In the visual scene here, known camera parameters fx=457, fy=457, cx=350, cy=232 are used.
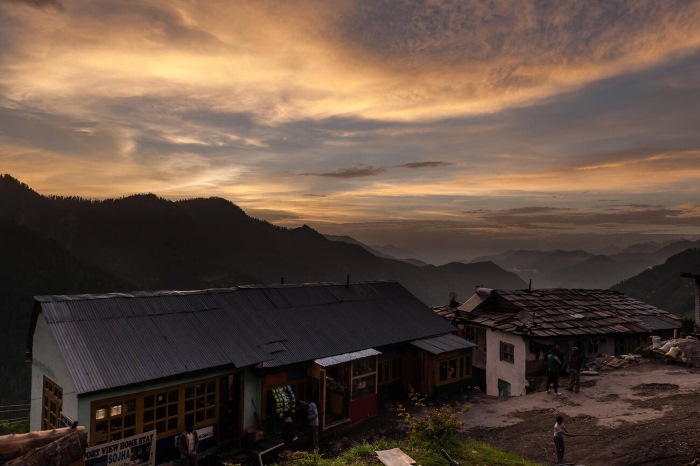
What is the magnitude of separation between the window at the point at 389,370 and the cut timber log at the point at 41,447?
17.7 meters

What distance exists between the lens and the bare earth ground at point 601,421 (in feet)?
54.7

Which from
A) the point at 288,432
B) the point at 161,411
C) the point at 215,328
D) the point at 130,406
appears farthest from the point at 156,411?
the point at 288,432

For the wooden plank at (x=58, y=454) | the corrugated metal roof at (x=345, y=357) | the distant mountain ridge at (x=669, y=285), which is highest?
the wooden plank at (x=58, y=454)

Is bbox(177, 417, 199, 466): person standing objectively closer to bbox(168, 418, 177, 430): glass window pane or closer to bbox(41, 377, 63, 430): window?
bbox(168, 418, 177, 430): glass window pane

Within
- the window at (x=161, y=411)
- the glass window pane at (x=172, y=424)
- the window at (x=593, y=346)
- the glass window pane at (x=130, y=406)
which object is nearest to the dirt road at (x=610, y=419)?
the window at (x=593, y=346)

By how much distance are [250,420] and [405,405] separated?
31.3 ft

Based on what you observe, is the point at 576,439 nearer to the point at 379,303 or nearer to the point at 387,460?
the point at 387,460

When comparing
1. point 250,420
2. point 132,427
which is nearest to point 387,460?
point 250,420

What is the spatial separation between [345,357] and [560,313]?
2131 cm

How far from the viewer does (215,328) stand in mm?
21906

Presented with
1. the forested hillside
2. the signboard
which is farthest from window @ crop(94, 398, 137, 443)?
the forested hillside

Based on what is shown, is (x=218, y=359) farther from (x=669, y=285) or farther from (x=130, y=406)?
(x=669, y=285)

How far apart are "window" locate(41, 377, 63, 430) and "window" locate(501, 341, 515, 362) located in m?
27.8

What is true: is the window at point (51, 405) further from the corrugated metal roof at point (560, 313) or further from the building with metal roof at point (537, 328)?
the corrugated metal roof at point (560, 313)
